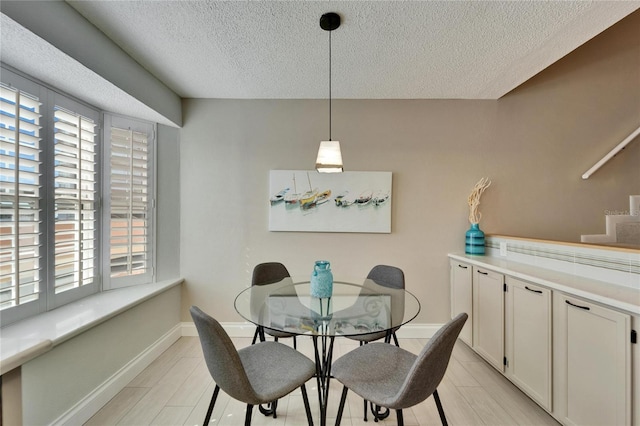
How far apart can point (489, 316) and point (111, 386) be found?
10.0 ft

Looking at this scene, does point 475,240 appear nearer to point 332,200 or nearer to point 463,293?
point 463,293

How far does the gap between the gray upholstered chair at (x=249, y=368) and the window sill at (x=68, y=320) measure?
62cm

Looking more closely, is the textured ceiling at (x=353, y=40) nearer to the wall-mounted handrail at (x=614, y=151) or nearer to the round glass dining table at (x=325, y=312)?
the wall-mounted handrail at (x=614, y=151)

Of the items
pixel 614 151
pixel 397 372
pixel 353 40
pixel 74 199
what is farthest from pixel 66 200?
pixel 614 151

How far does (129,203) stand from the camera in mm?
2639

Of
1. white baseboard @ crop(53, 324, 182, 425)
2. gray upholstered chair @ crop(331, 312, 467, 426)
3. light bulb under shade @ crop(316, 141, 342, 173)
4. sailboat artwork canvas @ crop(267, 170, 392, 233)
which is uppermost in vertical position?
light bulb under shade @ crop(316, 141, 342, 173)

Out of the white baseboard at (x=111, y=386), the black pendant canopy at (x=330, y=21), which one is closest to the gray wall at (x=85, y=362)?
the white baseboard at (x=111, y=386)

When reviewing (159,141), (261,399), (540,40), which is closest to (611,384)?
(261,399)

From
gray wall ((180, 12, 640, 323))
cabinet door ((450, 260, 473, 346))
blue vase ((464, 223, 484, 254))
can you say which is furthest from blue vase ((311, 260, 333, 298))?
blue vase ((464, 223, 484, 254))

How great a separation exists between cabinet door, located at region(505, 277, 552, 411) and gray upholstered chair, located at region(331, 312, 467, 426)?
946 millimetres

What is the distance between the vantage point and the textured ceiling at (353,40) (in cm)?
172

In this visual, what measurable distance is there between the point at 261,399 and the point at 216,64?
2.48 metres

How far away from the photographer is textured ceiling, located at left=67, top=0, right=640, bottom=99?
5.64 ft

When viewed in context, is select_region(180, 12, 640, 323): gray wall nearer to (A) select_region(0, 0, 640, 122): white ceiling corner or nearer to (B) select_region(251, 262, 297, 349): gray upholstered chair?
(A) select_region(0, 0, 640, 122): white ceiling corner
